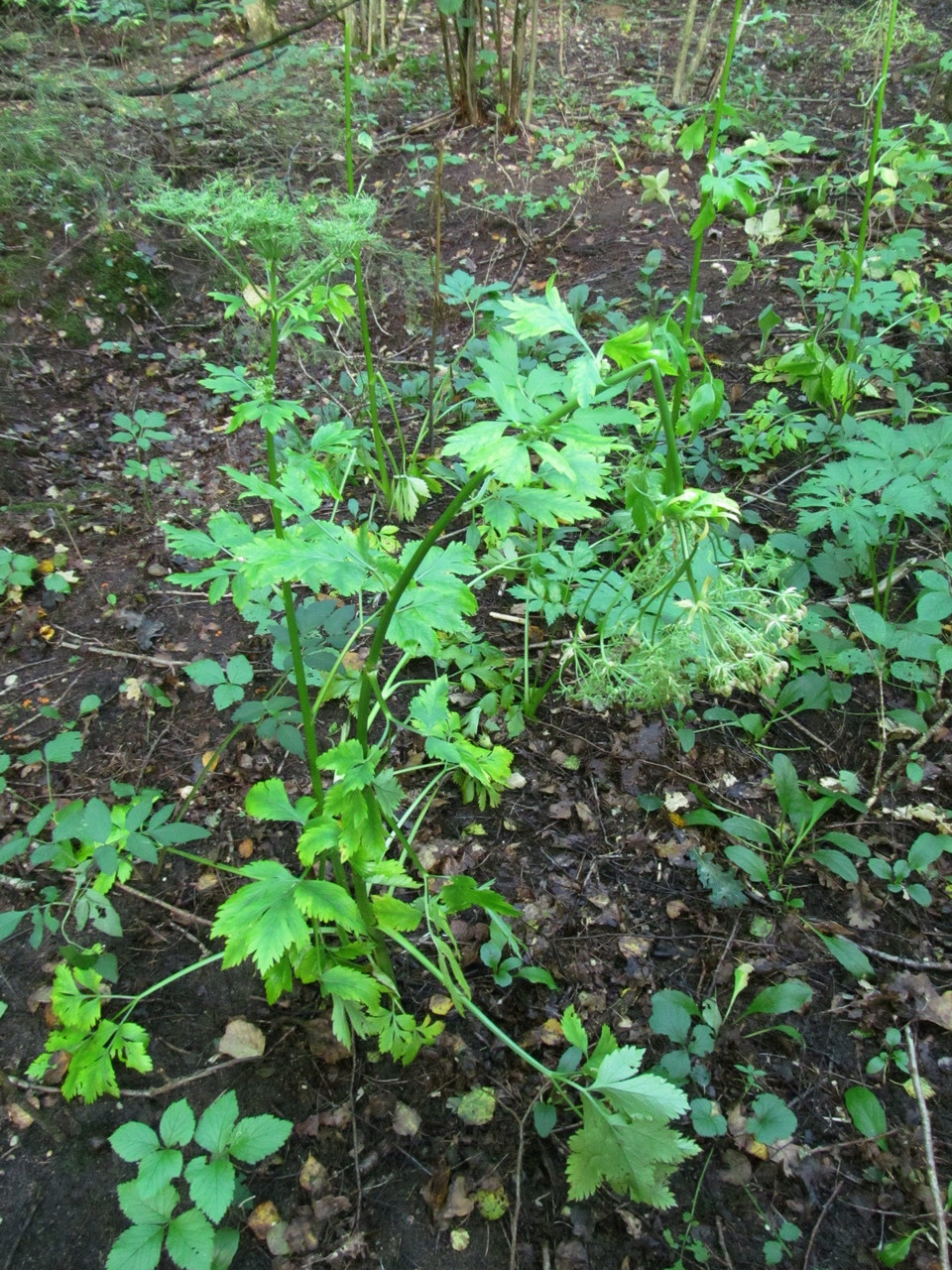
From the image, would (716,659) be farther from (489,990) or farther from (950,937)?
(950,937)

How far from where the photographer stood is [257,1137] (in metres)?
1.53

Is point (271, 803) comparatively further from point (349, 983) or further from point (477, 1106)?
point (477, 1106)

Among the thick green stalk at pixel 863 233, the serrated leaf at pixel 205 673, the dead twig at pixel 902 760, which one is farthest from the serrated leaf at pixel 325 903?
the thick green stalk at pixel 863 233

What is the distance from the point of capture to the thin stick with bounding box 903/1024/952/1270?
5.07 feet

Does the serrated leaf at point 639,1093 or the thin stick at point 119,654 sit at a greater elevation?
the thin stick at point 119,654

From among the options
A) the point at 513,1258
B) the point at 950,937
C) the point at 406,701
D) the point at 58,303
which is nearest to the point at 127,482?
the point at 58,303

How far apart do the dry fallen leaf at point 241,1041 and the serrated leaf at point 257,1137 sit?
0.90 ft

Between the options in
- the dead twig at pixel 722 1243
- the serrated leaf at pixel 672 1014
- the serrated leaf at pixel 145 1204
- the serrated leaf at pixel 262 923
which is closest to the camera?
the serrated leaf at pixel 262 923

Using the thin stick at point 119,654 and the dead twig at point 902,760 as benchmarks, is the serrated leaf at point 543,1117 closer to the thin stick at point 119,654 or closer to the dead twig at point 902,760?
the dead twig at point 902,760

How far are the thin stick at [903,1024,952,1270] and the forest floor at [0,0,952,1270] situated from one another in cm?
3

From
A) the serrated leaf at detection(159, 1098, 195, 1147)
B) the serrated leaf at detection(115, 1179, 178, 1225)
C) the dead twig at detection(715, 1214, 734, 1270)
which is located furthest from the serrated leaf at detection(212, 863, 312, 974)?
the dead twig at detection(715, 1214, 734, 1270)

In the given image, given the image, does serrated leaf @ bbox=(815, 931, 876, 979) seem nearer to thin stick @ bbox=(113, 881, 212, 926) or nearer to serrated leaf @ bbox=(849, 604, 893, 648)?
serrated leaf @ bbox=(849, 604, 893, 648)

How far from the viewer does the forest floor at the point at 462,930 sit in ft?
5.37

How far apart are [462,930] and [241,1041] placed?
0.63 m
